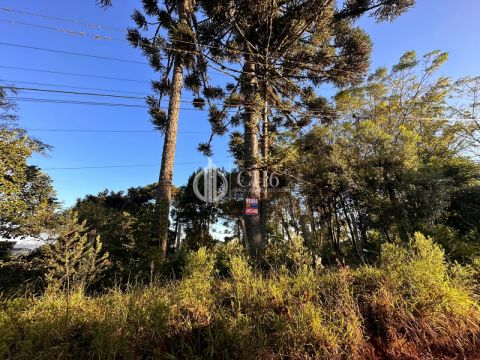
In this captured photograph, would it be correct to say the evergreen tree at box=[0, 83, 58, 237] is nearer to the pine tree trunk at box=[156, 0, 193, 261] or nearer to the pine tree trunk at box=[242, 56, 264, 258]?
the pine tree trunk at box=[156, 0, 193, 261]

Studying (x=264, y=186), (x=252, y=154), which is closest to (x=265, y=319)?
(x=252, y=154)

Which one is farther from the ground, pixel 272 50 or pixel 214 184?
pixel 272 50

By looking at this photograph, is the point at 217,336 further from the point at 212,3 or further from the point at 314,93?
the point at 314,93

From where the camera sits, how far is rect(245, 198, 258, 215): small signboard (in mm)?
7215

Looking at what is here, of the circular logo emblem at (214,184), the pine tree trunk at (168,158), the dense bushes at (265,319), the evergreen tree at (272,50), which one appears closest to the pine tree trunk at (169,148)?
the pine tree trunk at (168,158)

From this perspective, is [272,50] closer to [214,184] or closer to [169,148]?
[169,148]

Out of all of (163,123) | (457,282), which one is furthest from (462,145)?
(163,123)

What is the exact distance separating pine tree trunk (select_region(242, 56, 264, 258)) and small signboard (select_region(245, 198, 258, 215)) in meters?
0.19

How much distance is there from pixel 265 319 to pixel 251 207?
4924 millimetres

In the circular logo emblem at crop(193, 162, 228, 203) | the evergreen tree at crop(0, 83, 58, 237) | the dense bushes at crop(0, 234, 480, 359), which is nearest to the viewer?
the dense bushes at crop(0, 234, 480, 359)

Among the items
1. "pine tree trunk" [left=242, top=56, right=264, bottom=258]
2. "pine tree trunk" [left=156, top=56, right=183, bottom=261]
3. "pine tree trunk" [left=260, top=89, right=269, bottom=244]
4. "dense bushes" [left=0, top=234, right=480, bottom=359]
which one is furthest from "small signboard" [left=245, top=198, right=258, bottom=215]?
"dense bushes" [left=0, top=234, right=480, bottom=359]

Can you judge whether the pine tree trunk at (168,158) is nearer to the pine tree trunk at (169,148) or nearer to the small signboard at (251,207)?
the pine tree trunk at (169,148)

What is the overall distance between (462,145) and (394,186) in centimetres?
947

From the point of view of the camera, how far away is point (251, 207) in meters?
7.25
